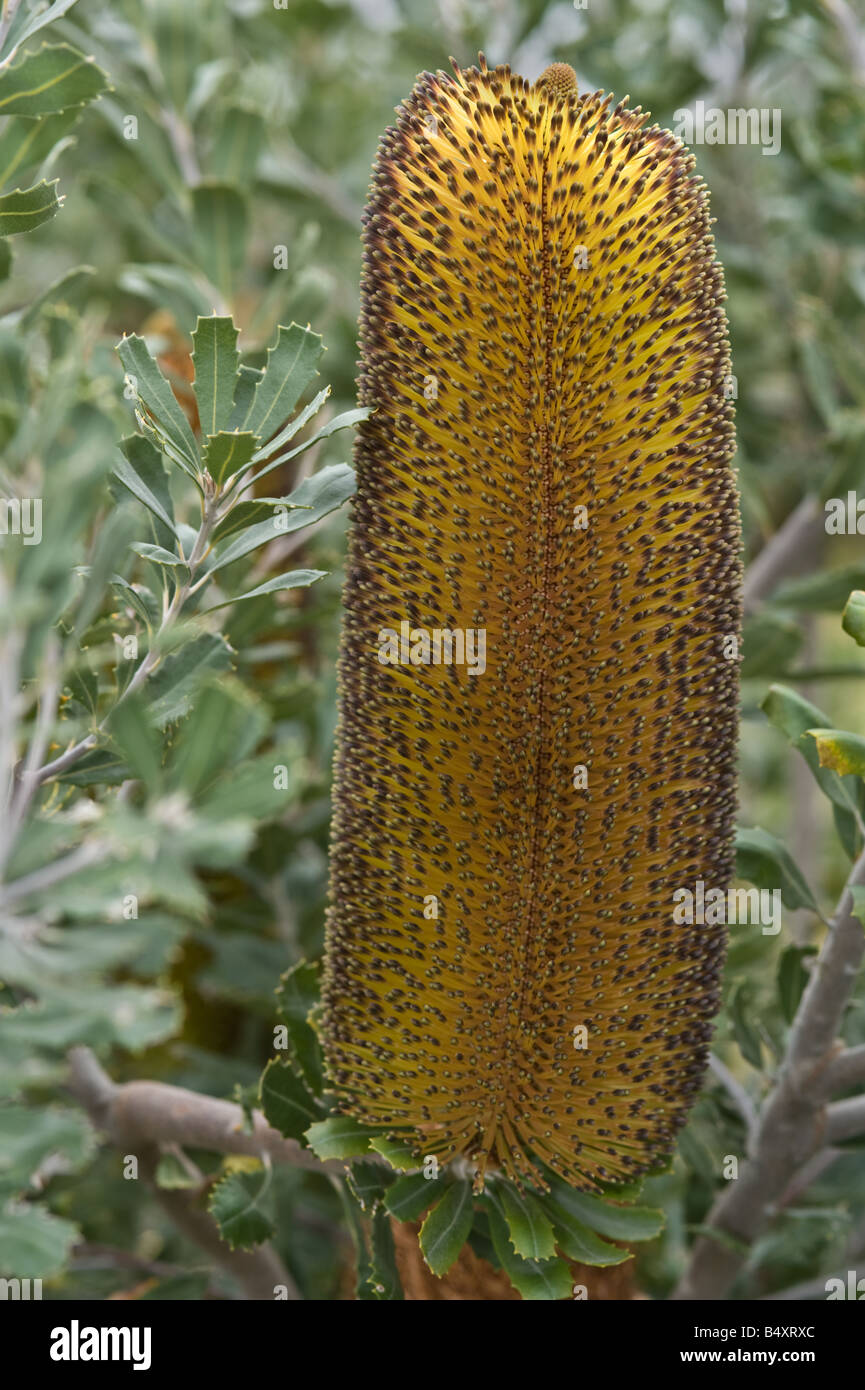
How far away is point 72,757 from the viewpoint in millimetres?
698

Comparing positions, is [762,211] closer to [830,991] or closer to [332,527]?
[332,527]

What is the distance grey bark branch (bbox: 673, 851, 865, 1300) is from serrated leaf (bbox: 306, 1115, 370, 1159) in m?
0.31

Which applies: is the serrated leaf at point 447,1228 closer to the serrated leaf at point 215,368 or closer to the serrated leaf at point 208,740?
the serrated leaf at point 208,740

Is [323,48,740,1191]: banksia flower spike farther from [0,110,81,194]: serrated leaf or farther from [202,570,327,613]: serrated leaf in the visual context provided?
[0,110,81,194]: serrated leaf

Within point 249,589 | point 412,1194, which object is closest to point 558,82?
point 249,589

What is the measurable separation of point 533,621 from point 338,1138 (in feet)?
1.15

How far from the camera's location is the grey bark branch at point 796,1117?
0.85m

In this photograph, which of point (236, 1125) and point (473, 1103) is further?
point (236, 1125)

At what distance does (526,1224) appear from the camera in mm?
791

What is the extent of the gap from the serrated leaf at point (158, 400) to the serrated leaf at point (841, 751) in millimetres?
400

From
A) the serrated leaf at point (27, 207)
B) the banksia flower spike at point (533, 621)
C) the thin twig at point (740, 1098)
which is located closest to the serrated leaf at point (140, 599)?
the banksia flower spike at point (533, 621)

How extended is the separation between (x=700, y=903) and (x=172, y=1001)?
35 cm
